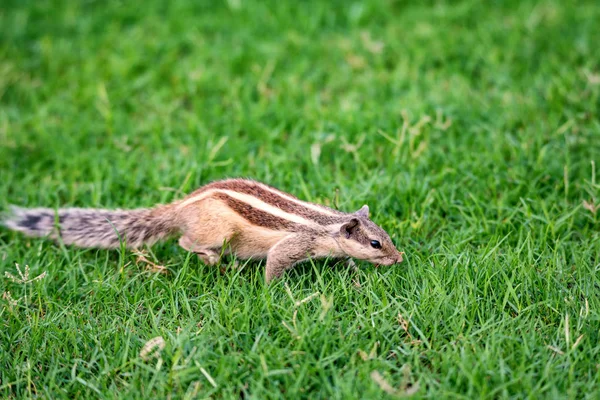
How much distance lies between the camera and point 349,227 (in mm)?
4379

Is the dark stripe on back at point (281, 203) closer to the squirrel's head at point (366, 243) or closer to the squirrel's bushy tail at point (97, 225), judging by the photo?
the squirrel's head at point (366, 243)

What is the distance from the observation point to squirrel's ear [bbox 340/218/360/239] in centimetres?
435

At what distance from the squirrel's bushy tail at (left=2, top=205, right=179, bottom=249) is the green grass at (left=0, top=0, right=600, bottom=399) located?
0.37 feet

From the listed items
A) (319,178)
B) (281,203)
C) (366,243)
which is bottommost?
(319,178)

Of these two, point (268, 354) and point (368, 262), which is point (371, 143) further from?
point (268, 354)

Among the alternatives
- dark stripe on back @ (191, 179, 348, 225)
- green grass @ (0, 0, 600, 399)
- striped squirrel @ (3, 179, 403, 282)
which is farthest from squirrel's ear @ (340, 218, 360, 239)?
green grass @ (0, 0, 600, 399)

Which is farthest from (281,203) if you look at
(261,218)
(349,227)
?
(349,227)

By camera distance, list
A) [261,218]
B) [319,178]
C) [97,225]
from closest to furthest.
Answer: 1. [261,218]
2. [97,225]
3. [319,178]

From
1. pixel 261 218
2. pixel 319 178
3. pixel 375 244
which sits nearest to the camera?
pixel 375 244

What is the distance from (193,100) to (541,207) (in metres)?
3.58

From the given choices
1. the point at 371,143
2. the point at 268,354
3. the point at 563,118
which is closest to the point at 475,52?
the point at 563,118

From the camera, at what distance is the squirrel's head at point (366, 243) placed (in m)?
4.36

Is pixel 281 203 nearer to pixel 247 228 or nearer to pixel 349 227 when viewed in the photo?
pixel 247 228

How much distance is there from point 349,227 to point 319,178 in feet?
3.97
